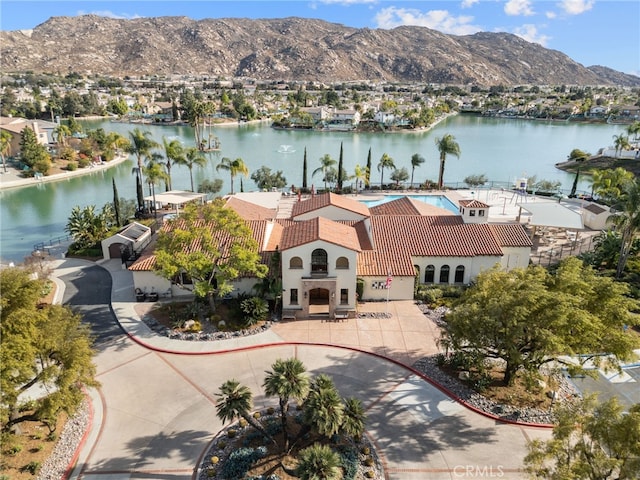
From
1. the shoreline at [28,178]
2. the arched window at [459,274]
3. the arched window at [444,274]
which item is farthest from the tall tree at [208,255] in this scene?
the shoreline at [28,178]

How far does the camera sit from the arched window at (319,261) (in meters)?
27.5

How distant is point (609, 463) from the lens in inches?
453

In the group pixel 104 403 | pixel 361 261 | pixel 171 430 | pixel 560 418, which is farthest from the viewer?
pixel 361 261

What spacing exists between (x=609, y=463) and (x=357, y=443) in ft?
30.3

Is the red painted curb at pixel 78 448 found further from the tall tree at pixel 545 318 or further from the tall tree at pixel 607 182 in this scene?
the tall tree at pixel 607 182

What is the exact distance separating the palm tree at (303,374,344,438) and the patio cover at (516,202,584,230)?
1269 inches

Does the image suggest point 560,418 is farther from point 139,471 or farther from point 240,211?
point 240,211

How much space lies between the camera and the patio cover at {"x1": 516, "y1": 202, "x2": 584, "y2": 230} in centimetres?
4041

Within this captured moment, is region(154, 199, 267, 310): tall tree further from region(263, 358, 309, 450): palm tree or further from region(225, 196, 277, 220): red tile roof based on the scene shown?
region(263, 358, 309, 450): palm tree

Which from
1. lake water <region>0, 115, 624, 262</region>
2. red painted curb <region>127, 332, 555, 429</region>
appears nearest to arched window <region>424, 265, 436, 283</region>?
red painted curb <region>127, 332, 555, 429</region>

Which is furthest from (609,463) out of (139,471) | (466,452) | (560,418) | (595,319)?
(139,471)

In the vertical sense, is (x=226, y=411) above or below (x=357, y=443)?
above

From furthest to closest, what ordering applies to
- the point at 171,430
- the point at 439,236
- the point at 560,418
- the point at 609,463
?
the point at 439,236 → the point at 171,430 → the point at 560,418 → the point at 609,463

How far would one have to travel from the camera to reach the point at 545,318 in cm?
1842
